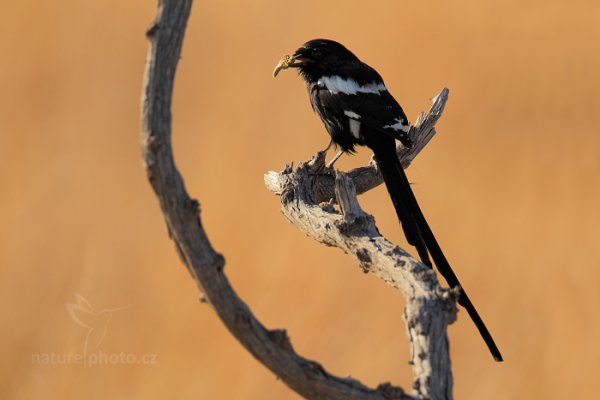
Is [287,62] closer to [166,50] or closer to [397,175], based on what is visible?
[397,175]

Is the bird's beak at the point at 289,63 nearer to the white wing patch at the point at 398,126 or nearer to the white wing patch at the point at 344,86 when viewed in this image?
the white wing patch at the point at 344,86

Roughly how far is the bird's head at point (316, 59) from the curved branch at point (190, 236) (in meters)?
2.16

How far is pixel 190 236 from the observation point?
6.21 ft

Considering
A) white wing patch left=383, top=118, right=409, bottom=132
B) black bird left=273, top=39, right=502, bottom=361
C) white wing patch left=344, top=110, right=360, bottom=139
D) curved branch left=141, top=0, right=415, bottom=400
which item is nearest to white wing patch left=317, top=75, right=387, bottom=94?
black bird left=273, top=39, right=502, bottom=361

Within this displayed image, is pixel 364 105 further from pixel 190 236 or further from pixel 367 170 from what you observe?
pixel 190 236

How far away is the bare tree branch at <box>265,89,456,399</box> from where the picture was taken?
2.09 metres

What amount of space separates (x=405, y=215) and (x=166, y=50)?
1.67m

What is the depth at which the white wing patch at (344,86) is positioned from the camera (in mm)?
3906

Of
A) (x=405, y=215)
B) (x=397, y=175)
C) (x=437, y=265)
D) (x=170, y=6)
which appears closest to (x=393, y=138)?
(x=397, y=175)

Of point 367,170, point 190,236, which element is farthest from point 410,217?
point 190,236

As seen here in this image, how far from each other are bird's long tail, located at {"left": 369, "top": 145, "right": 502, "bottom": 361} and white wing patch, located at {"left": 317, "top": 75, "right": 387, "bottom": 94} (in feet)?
1.04

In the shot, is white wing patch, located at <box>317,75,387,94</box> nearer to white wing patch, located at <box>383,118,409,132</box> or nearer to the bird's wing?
the bird's wing

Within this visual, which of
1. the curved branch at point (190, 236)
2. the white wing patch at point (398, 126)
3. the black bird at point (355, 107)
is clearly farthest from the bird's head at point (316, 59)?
the curved branch at point (190, 236)

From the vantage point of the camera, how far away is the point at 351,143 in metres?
3.94
